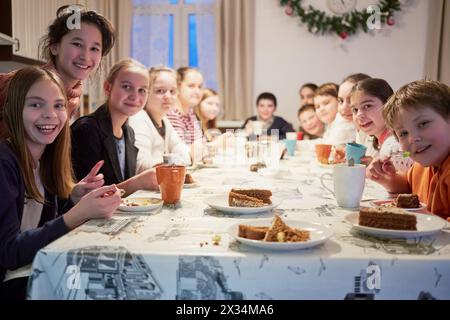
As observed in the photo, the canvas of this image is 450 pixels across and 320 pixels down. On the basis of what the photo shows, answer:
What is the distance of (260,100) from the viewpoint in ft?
16.7

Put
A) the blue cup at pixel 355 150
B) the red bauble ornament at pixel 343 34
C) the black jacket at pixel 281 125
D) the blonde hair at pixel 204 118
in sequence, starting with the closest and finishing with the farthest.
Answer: the blue cup at pixel 355 150 → the blonde hair at pixel 204 118 → the black jacket at pixel 281 125 → the red bauble ornament at pixel 343 34

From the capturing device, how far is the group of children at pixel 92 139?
103 centimetres

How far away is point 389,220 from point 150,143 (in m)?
1.65

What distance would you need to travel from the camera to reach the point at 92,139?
1.77 meters

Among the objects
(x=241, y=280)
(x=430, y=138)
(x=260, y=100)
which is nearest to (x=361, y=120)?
(x=430, y=138)

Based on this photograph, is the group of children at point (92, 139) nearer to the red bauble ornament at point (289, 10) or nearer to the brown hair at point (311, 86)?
the brown hair at point (311, 86)

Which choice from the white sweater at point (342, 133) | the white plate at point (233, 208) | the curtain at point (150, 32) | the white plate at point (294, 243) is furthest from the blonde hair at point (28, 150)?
the curtain at point (150, 32)

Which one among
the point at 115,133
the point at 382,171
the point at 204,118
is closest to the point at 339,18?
the point at 204,118

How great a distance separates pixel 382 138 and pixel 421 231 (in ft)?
4.27

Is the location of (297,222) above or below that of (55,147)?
below

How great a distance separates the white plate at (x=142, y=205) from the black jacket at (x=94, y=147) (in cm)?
59

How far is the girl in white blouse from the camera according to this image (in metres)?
2.37

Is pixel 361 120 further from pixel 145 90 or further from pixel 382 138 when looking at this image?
pixel 145 90

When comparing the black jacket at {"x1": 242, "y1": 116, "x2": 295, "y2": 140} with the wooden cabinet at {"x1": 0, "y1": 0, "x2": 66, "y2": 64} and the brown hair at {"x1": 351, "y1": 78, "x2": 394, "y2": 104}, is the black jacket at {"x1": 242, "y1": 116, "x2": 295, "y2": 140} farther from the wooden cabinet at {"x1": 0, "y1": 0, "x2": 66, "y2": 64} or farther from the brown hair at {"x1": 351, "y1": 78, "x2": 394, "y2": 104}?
the brown hair at {"x1": 351, "y1": 78, "x2": 394, "y2": 104}
